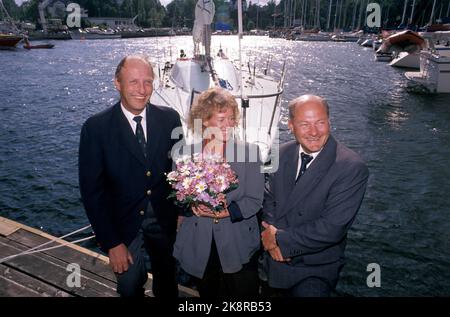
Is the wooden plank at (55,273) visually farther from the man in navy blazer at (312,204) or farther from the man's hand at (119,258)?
the man in navy blazer at (312,204)

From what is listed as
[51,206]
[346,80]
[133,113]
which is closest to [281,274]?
[133,113]

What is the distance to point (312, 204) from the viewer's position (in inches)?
134

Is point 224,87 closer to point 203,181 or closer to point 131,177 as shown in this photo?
point 131,177

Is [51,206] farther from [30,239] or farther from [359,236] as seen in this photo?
[359,236]

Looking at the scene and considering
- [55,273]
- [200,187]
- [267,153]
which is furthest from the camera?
[267,153]

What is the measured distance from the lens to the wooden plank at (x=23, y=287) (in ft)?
13.1

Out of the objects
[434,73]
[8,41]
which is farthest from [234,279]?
[8,41]

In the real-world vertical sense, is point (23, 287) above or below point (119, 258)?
below

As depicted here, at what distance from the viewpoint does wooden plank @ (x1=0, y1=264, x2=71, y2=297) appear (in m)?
3.98

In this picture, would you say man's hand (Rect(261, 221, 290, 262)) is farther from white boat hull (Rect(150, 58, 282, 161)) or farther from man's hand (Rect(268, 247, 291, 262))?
white boat hull (Rect(150, 58, 282, 161))

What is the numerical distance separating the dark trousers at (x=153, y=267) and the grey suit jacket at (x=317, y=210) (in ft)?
4.18

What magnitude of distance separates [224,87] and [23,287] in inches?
435

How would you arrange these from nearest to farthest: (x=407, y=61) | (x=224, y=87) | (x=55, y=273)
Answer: (x=55, y=273) → (x=224, y=87) → (x=407, y=61)

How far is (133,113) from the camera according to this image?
359 cm
